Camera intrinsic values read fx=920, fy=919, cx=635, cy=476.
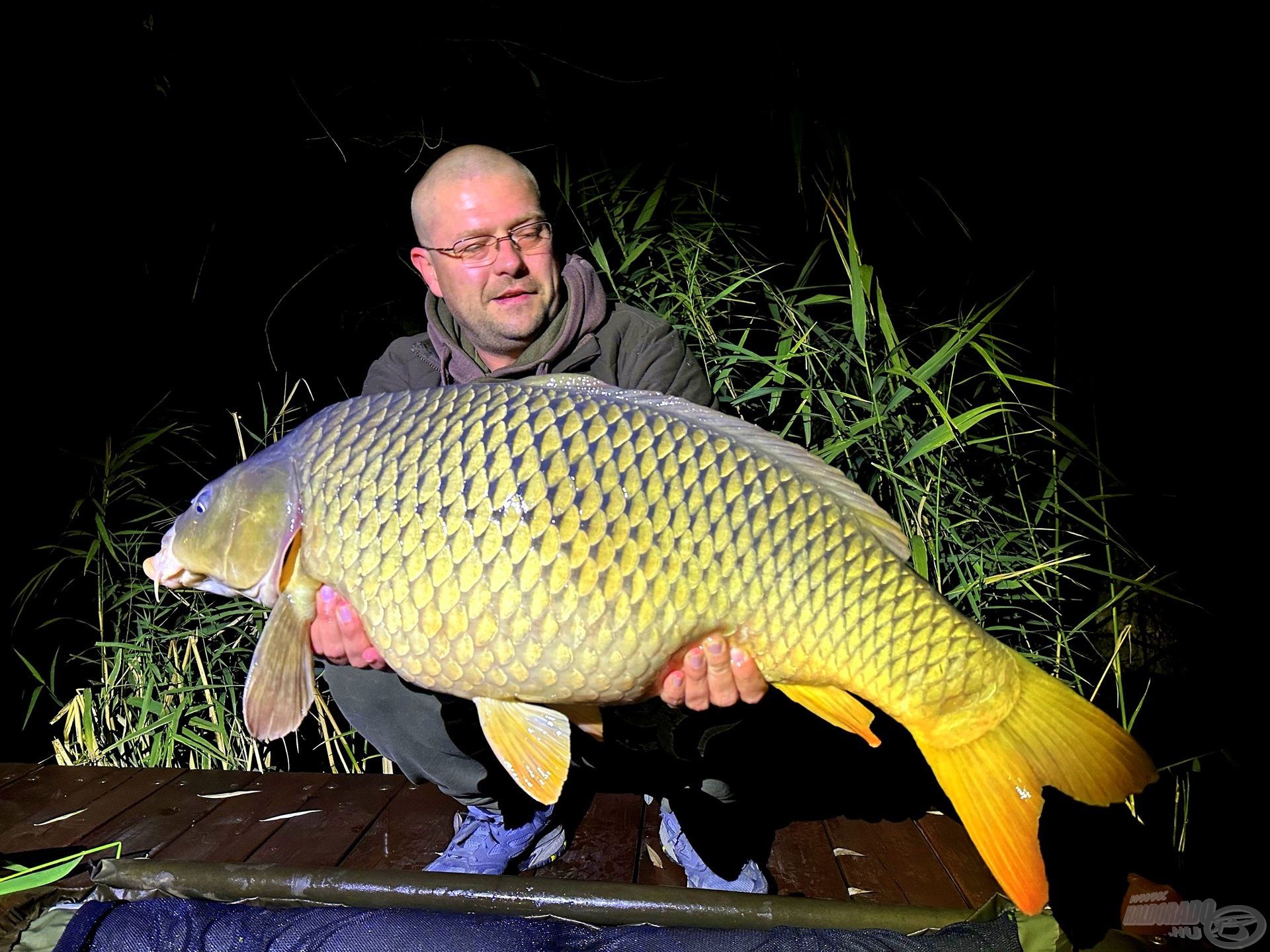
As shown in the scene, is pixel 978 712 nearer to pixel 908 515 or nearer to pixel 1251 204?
pixel 908 515

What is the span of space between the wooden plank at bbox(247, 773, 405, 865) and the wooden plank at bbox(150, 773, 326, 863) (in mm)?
22

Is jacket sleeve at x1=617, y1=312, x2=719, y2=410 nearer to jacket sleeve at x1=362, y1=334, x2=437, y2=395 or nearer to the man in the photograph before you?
the man

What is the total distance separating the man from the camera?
5.12 feet

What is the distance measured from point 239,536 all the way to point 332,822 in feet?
2.38

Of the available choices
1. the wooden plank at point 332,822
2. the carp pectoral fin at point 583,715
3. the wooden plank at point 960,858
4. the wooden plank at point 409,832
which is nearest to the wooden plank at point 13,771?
the wooden plank at point 332,822

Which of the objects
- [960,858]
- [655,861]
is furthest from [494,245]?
[960,858]

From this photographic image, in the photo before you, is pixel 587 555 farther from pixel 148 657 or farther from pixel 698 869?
pixel 148 657

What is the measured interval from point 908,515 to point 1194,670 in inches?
26.7

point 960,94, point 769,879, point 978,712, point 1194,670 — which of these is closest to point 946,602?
point 978,712

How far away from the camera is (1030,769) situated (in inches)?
42.6

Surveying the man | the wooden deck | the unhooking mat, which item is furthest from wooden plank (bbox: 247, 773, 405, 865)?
the unhooking mat

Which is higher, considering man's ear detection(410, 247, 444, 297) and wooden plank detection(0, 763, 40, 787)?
man's ear detection(410, 247, 444, 297)

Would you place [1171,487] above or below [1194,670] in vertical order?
above

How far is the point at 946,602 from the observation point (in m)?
1.09
